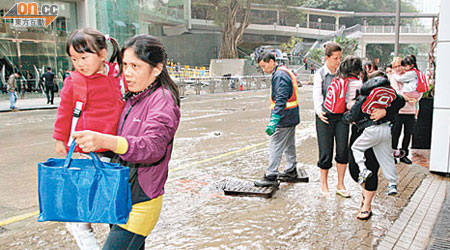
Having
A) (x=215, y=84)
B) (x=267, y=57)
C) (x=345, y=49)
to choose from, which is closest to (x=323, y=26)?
(x=345, y=49)

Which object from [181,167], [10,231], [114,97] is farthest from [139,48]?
[181,167]

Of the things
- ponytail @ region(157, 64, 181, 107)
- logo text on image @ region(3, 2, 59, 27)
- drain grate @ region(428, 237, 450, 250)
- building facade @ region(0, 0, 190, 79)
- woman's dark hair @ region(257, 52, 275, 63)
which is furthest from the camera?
building facade @ region(0, 0, 190, 79)

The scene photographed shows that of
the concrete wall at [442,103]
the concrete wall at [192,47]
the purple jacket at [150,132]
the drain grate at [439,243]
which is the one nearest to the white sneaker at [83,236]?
the purple jacket at [150,132]

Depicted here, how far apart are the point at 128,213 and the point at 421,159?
6979 millimetres

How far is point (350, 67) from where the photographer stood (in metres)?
5.00

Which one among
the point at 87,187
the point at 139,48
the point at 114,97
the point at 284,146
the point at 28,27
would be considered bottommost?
the point at 284,146

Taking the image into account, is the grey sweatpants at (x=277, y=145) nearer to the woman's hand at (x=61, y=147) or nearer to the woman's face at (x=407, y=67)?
the woman's face at (x=407, y=67)

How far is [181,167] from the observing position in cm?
741

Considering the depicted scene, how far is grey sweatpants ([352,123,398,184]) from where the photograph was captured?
4.56 m

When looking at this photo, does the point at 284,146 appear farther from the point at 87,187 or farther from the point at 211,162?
the point at 87,187

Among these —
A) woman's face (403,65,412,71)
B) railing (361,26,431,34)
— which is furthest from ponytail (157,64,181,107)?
railing (361,26,431,34)

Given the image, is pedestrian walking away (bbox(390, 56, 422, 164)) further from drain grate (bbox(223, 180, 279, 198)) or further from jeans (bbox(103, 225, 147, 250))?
jeans (bbox(103, 225, 147, 250))

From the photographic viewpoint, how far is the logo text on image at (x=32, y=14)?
24625 millimetres

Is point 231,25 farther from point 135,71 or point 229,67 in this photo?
point 135,71
